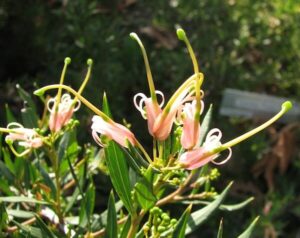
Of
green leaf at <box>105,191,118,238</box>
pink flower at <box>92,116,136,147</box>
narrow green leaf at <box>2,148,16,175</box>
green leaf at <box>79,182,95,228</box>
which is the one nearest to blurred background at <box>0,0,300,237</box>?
narrow green leaf at <box>2,148,16,175</box>

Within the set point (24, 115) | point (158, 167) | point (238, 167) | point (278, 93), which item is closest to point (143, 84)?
point (238, 167)

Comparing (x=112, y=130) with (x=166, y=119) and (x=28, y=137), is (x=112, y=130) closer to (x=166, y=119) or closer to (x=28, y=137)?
(x=166, y=119)

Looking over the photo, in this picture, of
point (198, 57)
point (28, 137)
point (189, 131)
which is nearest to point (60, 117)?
point (28, 137)

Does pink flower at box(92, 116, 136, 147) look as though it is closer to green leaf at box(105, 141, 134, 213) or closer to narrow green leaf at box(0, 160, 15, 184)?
green leaf at box(105, 141, 134, 213)

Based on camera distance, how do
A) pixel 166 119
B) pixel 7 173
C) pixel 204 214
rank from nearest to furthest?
pixel 166 119
pixel 204 214
pixel 7 173

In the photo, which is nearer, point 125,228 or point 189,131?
point 189,131

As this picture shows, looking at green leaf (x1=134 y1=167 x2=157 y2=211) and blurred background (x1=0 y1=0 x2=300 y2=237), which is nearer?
green leaf (x1=134 y1=167 x2=157 y2=211)
